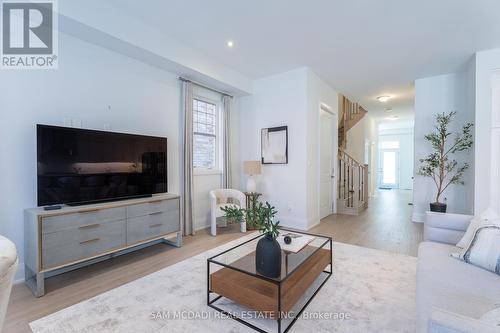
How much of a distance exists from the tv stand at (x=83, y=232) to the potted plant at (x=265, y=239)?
64.2 inches

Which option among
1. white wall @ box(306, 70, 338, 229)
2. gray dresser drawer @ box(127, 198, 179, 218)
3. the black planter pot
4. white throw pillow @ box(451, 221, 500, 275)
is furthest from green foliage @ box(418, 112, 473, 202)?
gray dresser drawer @ box(127, 198, 179, 218)

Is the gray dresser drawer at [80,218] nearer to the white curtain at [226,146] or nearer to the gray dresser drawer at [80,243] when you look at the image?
the gray dresser drawer at [80,243]

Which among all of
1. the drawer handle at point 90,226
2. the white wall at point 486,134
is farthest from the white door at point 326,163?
the drawer handle at point 90,226

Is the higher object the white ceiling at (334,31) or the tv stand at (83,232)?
the white ceiling at (334,31)

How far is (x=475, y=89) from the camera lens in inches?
148

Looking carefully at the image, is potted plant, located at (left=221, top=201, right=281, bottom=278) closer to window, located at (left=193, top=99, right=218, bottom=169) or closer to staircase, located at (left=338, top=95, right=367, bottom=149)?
window, located at (left=193, top=99, right=218, bottom=169)

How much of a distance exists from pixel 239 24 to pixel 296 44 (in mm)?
979

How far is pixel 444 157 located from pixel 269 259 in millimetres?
4838

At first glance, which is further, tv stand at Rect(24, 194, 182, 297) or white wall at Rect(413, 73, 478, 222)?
white wall at Rect(413, 73, 478, 222)

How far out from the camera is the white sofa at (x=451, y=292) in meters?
0.82

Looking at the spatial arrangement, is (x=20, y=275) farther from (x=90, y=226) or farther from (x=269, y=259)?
(x=269, y=259)

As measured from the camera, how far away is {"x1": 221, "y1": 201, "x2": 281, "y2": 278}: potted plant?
5.94 feet

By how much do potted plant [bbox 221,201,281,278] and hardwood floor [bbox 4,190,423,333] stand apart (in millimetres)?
1531

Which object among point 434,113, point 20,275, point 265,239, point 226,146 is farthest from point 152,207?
point 434,113
